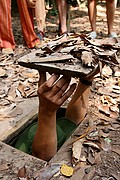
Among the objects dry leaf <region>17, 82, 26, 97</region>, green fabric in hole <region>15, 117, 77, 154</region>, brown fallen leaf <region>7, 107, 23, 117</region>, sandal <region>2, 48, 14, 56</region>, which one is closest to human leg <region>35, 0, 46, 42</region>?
sandal <region>2, 48, 14, 56</region>

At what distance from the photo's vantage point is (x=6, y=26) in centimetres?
419

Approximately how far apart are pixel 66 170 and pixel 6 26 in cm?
287

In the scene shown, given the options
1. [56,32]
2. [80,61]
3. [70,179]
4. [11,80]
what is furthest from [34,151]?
[56,32]

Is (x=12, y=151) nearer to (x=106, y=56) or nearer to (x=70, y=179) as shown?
(x=70, y=179)

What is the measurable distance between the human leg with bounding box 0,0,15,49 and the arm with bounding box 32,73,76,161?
244 cm

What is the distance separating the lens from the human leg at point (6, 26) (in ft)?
13.4

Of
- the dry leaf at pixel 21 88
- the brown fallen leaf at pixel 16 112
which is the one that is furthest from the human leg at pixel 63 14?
the brown fallen leaf at pixel 16 112

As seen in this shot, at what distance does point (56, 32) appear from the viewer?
5.32 metres

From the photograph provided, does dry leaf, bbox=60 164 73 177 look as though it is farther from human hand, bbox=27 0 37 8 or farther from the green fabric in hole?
human hand, bbox=27 0 37 8

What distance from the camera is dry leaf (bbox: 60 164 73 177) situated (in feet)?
5.65

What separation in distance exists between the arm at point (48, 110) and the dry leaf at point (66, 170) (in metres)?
0.21

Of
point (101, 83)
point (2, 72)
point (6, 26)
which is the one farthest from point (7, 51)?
point (101, 83)

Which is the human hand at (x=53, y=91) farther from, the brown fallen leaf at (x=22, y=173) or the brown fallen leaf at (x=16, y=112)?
the brown fallen leaf at (x=16, y=112)

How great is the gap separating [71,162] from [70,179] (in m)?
0.15
